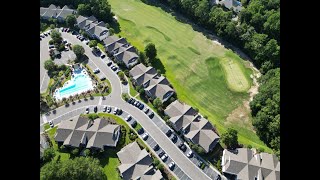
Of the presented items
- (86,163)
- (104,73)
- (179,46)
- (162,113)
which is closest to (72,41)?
(104,73)

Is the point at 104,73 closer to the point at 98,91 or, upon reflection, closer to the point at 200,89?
the point at 98,91

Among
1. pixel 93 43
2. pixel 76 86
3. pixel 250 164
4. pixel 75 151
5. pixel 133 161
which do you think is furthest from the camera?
pixel 93 43

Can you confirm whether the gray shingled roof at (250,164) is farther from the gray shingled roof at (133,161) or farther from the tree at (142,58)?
the tree at (142,58)

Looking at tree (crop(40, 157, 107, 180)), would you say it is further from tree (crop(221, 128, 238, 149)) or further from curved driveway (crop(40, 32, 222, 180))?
tree (crop(221, 128, 238, 149))

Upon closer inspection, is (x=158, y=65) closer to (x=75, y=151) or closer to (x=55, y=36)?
(x=55, y=36)

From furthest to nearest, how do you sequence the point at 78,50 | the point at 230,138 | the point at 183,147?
the point at 78,50
the point at 183,147
the point at 230,138

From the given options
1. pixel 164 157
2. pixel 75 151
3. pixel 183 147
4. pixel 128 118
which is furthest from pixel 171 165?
pixel 75 151
